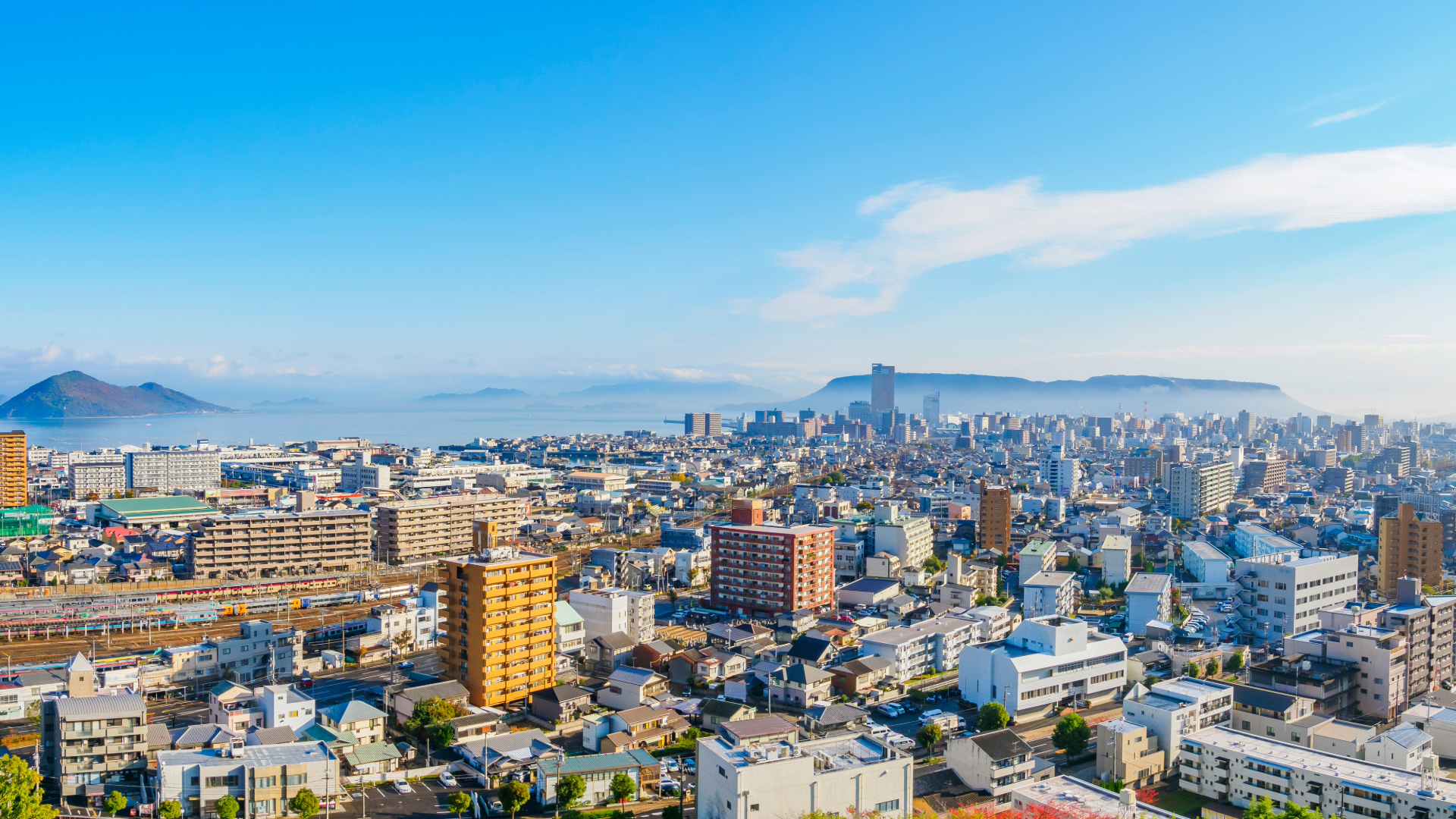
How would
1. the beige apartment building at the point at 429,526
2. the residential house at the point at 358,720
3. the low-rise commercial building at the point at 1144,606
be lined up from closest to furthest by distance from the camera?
the residential house at the point at 358,720, the low-rise commercial building at the point at 1144,606, the beige apartment building at the point at 429,526

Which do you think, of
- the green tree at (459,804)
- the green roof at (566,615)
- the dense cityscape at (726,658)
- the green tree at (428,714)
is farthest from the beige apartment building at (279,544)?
the green tree at (459,804)

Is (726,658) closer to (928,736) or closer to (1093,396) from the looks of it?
(928,736)

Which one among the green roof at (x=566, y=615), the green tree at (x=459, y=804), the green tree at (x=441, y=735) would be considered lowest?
the green tree at (x=459, y=804)

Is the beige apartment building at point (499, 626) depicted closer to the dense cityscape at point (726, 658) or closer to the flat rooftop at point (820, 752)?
the dense cityscape at point (726, 658)

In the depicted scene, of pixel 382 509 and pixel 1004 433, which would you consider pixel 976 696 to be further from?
pixel 1004 433

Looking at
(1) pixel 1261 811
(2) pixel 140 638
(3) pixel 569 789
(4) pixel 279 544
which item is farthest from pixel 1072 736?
A: (4) pixel 279 544
